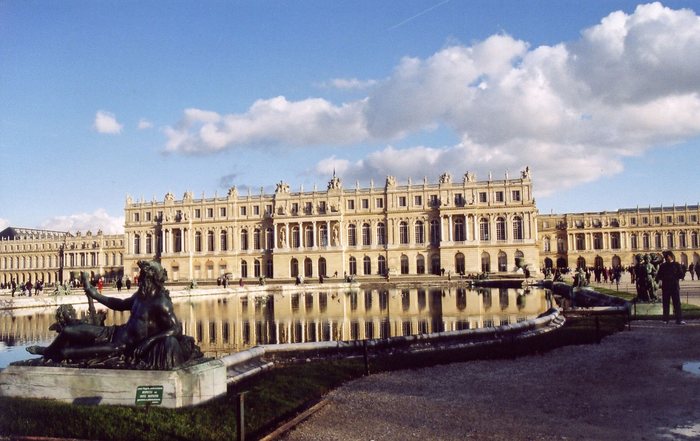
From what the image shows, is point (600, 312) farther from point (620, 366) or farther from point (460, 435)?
point (460, 435)

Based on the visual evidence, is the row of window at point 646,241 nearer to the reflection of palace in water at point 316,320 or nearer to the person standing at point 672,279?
the reflection of palace in water at point 316,320

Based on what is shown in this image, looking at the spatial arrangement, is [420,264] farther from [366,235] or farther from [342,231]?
[342,231]

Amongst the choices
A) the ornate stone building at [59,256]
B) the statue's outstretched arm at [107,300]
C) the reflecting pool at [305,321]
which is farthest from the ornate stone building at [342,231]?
the statue's outstretched arm at [107,300]

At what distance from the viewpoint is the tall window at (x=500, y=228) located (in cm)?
7044

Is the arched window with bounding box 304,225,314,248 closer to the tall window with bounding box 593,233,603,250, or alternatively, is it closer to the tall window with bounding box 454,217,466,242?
the tall window with bounding box 454,217,466,242

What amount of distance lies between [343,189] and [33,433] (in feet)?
229

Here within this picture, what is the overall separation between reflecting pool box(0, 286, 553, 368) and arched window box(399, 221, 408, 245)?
1558 inches

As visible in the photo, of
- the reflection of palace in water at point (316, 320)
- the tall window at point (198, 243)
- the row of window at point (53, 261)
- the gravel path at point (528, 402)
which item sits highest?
the tall window at point (198, 243)

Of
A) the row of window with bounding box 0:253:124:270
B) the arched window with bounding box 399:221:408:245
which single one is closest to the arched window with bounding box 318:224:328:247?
the arched window with bounding box 399:221:408:245

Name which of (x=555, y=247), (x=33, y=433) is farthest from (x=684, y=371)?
(x=555, y=247)

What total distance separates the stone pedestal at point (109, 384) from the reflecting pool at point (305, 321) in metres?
6.12

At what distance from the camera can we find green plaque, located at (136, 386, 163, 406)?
7.45m

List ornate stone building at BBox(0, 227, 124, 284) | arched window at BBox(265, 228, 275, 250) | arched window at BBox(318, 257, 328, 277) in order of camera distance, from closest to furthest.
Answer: arched window at BBox(318, 257, 328, 277) → arched window at BBox(265, 228, 275, 250) → ornate stone building at BBox(0, 227, 124, 284)

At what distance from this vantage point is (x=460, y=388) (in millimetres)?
9750
